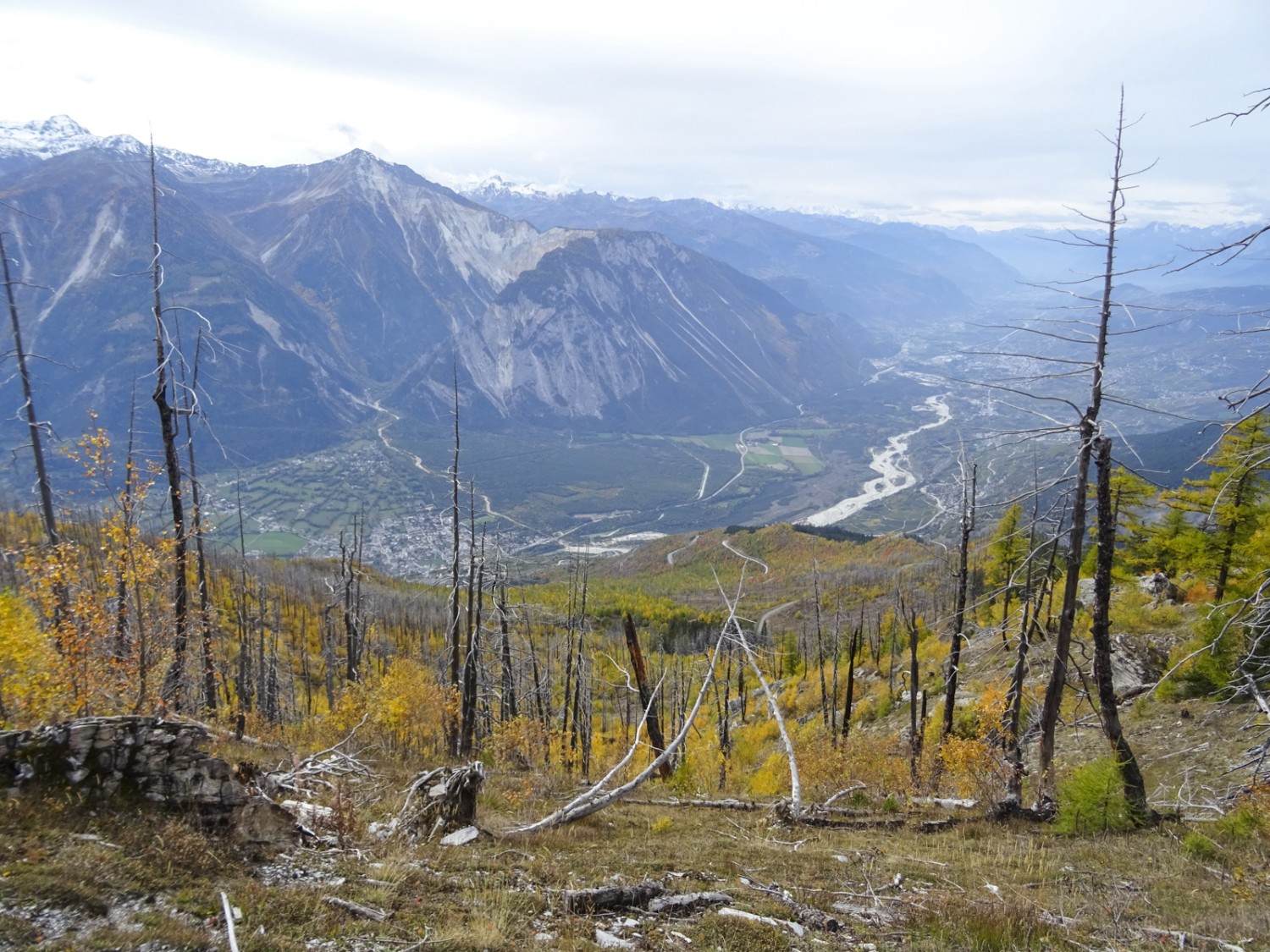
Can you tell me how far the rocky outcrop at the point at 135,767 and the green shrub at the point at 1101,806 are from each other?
52.0ft

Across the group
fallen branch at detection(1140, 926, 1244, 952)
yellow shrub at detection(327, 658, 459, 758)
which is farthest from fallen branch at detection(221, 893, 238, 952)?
yellow shrub at detection(327, 658, 459, 758)

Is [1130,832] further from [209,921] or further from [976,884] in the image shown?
[209,921]

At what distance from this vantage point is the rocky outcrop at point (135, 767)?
26.7ft

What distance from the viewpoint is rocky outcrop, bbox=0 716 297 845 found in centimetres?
813

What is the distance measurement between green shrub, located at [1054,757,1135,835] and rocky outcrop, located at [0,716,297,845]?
15.9 meters

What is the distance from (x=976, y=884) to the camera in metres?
11.3

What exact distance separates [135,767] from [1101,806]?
17925 mm

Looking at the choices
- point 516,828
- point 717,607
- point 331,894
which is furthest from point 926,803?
point 717,607

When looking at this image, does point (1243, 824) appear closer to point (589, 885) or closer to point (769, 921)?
→ point (769, 921)

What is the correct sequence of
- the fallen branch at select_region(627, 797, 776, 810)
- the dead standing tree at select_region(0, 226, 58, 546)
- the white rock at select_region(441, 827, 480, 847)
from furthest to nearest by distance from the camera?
the dead standing tree at select_region(0, 226, 58, 546)
the fallen branch at select_region(627, 797, 776, 810)
the white rock at select_region(441, 827, 480, 847)

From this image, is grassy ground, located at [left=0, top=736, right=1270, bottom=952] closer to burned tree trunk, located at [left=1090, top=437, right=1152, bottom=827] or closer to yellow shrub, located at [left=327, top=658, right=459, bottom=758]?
burned tree trunk, located at [left=1090, top=437, right=1152, bottom=827]

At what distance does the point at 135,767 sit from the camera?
342 inches

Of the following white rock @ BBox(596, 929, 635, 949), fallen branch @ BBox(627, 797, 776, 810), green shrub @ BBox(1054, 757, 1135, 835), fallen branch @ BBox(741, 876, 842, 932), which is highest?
white rock @ BBox(596, 929, 635, 949)

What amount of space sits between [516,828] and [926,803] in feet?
41.7
